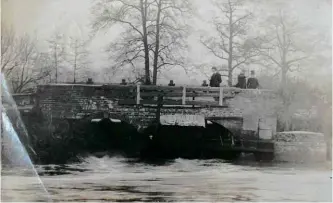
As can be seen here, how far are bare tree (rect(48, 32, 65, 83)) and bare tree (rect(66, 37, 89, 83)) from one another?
0.11 ft

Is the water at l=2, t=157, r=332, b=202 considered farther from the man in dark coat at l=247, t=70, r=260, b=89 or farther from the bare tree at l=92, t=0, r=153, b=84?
the bare tree at l=92, t=0, r=153, b=84

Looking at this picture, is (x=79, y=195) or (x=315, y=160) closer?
(x=79, y=195)

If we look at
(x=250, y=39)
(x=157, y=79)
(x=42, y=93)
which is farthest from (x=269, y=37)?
(x=42, y=93)

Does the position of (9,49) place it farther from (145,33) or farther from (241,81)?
(241,81)

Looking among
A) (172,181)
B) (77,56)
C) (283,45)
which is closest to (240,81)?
(283,45)

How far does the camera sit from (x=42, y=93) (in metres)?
2.02

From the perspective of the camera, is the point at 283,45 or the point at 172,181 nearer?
the point at 172,181

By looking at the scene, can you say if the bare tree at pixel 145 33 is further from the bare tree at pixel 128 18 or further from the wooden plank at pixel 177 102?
the wooden plank at pixel 177 102

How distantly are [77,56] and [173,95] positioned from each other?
0.50m

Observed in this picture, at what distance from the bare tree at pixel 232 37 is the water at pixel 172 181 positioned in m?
0.45

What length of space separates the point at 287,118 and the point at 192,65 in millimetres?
543

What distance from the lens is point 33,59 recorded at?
2.00 m

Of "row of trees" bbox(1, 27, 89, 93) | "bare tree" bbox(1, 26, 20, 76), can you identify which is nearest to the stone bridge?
"row of trees" bbox(1, 27, 89, 93)

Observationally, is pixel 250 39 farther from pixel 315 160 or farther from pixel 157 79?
pixel 315 160
